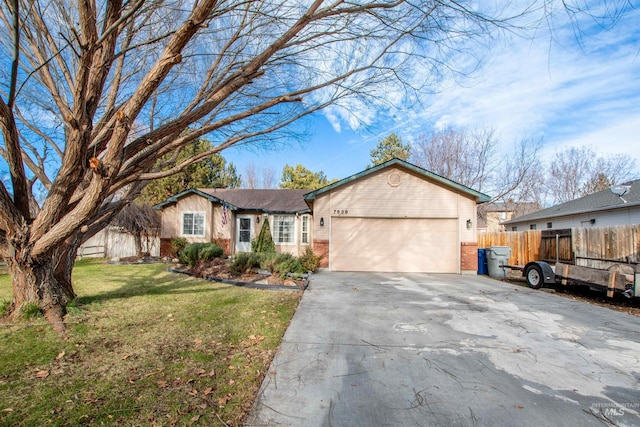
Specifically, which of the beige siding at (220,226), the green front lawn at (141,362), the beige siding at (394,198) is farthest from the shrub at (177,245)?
the green front lawn at (141,362)

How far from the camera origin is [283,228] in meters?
17.1

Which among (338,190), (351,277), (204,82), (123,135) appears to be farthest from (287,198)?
(123,135)

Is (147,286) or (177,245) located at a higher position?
(177,245)

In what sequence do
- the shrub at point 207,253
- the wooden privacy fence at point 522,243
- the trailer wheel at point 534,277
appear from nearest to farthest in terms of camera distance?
the trailer wheel at point 534,277
the shrub at point 207,253
the wooden privacy fence at point 522,243

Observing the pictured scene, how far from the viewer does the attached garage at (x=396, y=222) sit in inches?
457

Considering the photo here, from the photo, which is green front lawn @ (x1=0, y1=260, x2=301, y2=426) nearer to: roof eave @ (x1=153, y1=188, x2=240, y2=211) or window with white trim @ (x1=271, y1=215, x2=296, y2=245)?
roof eave @ (x1=153, y1=188, x2=240, y2=211)

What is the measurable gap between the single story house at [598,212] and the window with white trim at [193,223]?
2013cm

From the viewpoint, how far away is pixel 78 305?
5449mm

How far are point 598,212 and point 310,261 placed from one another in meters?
14.4

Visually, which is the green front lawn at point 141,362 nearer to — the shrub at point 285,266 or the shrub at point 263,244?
the shrub at point 285,266

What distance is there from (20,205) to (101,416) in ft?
13.5

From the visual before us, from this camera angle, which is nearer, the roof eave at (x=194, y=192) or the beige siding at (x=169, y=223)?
the roof eave at (x=194, y=192)

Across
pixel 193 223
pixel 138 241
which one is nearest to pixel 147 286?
pixel 193 223

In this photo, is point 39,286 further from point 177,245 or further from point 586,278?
point 586,278
